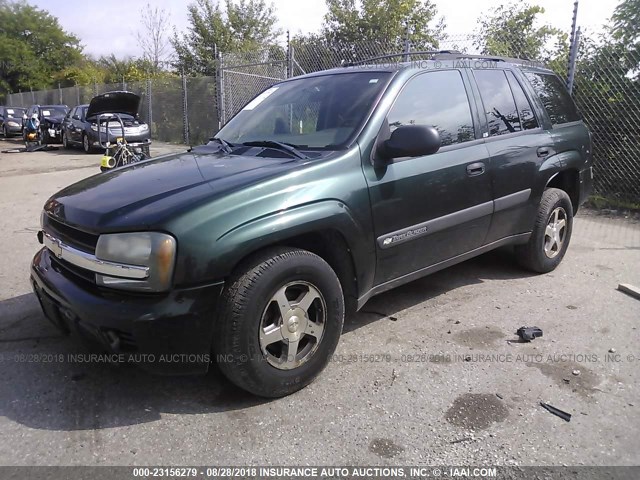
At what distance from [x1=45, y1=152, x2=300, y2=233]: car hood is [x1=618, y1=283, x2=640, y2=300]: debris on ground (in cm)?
314

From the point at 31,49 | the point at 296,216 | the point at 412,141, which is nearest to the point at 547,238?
the point at 412,141

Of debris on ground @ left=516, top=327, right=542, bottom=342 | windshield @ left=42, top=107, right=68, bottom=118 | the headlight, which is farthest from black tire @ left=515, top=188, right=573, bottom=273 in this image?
windshield @ left=42, top=107, right=68, bottom=118

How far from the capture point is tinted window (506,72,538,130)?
14.2ft

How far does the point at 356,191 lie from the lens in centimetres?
300

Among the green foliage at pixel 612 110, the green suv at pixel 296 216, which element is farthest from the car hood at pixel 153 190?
the green foliage at pixel 612 110

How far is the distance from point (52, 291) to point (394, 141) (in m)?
2.10

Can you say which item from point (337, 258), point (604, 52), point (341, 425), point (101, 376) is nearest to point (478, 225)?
point (337, 258)

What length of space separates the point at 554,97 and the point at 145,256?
13.5 ft

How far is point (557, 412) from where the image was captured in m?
2.69

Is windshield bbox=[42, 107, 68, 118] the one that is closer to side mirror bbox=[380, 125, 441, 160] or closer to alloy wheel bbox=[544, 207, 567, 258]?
alloy wheel bbox=[544, 207, 567, 258]

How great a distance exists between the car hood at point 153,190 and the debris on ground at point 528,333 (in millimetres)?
1939

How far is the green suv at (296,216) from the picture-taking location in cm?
243

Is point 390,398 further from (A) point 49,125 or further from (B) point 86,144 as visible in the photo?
(A) point 49,125

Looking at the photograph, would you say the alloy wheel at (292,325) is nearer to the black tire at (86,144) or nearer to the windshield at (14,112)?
the black tire at (86,144)
